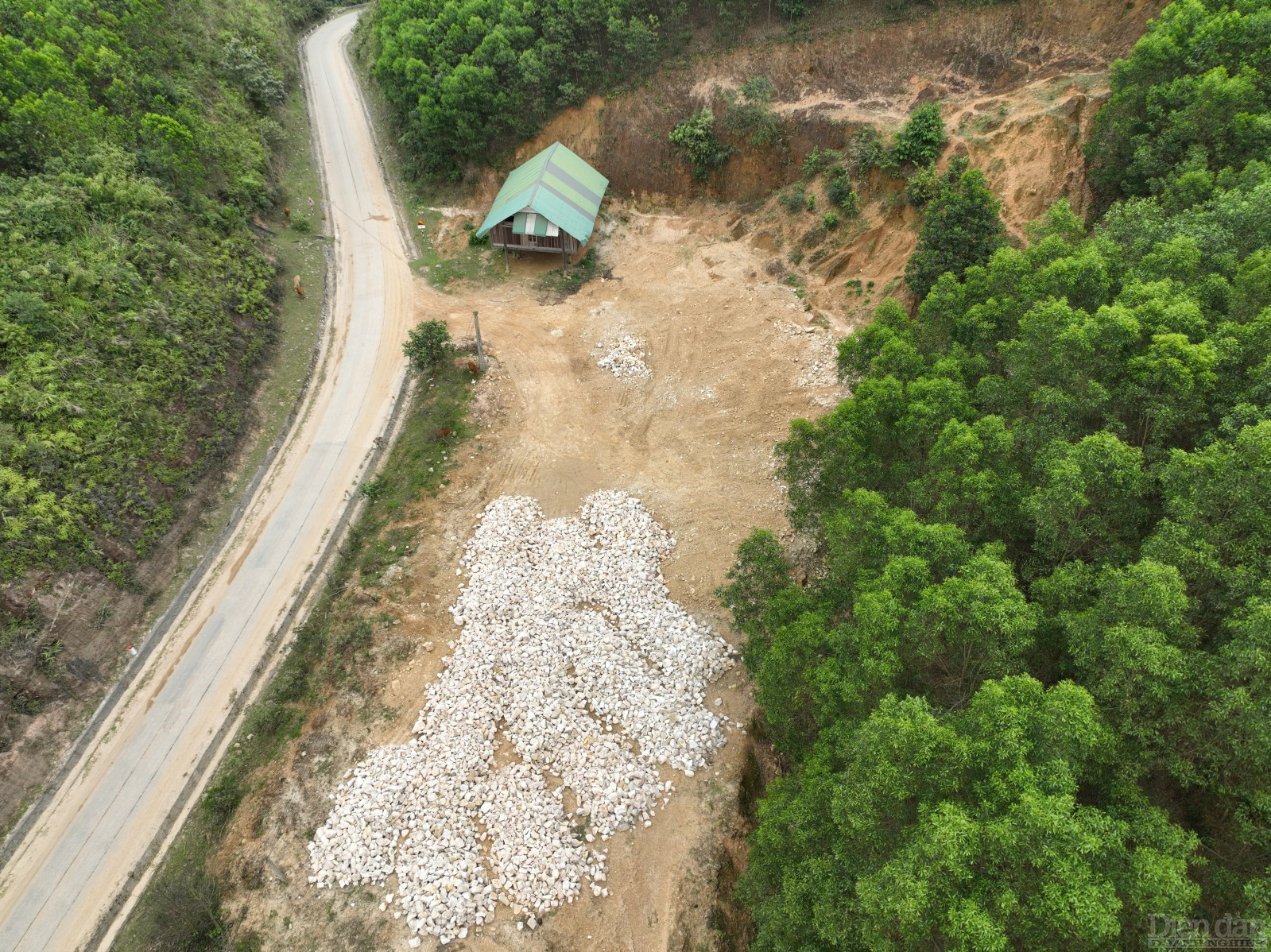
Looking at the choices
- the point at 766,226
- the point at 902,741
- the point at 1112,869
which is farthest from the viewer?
the point at 766,226

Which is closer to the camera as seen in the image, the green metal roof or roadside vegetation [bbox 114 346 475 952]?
roadside vegetation [bbox 114 346 475 952]

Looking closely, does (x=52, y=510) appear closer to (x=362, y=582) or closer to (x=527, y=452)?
(x=362, y=582)

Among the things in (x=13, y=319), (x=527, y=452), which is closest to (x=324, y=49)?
(x=13, y=319)

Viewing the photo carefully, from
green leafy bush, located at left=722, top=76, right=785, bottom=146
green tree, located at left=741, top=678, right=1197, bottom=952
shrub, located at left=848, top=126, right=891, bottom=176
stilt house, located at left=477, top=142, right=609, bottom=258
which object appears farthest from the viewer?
green leafy bush, located at left=722, top=76, right=785, bottom=146

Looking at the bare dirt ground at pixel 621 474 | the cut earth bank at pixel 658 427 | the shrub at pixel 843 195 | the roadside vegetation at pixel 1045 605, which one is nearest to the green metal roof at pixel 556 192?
the cut earth bank at pixel 658 427

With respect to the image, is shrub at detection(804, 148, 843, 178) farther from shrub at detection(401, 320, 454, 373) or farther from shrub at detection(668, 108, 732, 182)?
shrub at detection(401, 320, 454, 373)

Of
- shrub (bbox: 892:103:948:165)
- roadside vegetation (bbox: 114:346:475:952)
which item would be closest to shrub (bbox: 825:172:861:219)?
shrub (bbox: 892:103:948:165)
